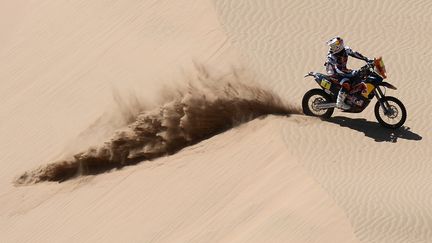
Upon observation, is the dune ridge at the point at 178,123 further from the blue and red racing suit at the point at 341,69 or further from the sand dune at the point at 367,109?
the blue and red racing suit at the point at 341,69

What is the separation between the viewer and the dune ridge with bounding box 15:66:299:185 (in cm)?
1582

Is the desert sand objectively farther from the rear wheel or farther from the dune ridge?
the rear wheel

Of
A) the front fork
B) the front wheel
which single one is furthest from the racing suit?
the front wheel

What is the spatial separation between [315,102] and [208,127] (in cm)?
185

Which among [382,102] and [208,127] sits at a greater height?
[208,127]

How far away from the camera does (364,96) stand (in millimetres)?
15023

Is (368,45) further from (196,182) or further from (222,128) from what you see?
(196,182)

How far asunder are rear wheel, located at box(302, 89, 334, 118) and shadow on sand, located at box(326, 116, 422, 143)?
173 millimetres

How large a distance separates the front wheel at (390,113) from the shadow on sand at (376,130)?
138 mm

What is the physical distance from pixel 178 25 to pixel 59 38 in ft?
10.4

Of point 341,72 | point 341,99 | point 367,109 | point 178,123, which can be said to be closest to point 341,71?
point 341,72

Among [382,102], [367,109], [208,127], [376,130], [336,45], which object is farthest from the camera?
[367,109]

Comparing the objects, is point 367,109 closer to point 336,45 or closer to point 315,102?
point 315,102

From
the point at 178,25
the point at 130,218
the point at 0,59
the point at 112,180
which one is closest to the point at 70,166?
the point at 112,180
